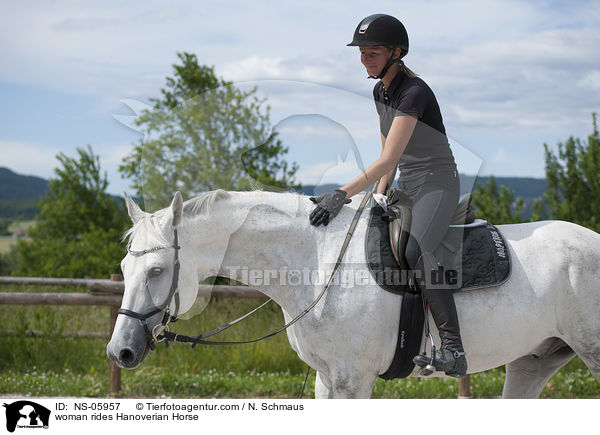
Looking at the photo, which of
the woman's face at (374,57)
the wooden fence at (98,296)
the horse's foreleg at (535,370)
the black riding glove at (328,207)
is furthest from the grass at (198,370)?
the woman's face at (374,57)

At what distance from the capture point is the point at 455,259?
329 cm

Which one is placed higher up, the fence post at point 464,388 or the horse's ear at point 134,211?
the horse's ear at point 134,211

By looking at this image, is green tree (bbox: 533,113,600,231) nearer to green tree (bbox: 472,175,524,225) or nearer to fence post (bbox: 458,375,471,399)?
green tree (bbox: 472,175,524,225)

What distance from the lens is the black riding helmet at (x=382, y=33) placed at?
3186mm

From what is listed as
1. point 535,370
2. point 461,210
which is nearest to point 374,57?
point 461,210

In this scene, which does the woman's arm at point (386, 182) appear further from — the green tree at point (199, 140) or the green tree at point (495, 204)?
the green tree at point (495, 204)

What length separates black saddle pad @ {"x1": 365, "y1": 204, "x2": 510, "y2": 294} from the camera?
320 cm

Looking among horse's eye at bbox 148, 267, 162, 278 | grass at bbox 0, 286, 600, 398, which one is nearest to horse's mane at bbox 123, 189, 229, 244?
horse's eye at bbox 148, 267, 162, 278

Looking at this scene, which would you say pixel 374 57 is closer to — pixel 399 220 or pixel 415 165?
pixel 415 165

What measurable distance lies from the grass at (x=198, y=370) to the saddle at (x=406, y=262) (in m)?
3.72

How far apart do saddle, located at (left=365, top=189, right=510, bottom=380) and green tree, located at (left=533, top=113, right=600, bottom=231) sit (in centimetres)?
808

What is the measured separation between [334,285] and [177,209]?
999 mm

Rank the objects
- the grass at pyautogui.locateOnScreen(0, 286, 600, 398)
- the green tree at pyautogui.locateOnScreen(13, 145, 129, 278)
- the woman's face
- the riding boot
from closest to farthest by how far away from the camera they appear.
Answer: the riding boot → the woman's face → the grass at pyautogui.locateOnScreen(0, 286, 600, 398) → the green tree at pyautogui.locateOnScreen(13, 145, 129, 278)

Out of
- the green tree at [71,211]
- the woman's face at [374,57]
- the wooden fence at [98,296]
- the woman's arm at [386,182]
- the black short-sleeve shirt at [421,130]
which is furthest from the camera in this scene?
the green tree at [71,211]
